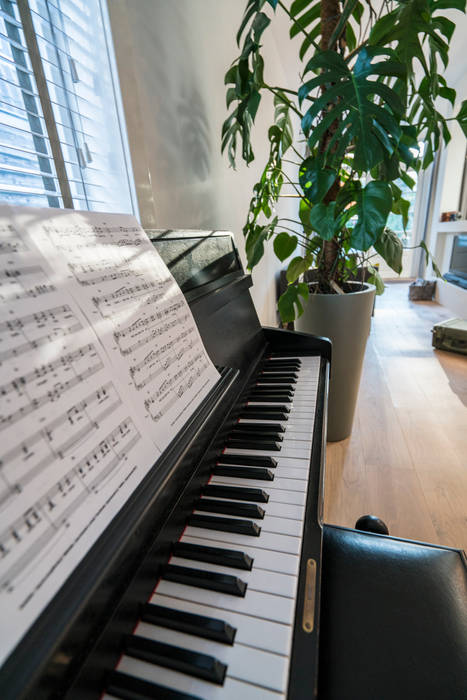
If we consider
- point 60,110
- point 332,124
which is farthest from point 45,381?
point 332,124

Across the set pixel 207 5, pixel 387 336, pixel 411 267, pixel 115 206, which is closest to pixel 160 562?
pixel 115 206

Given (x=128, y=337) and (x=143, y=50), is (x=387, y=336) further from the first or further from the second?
(x=128, y=337)

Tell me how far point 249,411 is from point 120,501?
1.57 feet

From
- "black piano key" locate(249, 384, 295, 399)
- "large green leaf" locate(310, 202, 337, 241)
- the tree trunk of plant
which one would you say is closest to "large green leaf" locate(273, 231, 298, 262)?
the tree trunk of plant

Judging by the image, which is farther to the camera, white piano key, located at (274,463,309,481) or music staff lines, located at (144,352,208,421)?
white piano key, located at (274,463,309,481)

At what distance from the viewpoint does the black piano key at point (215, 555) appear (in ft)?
1.46

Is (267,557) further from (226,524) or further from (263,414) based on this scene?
(263,414)

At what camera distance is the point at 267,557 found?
1.50ft

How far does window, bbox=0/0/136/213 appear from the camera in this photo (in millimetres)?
782

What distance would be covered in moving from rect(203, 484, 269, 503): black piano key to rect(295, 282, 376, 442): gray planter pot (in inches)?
43.4

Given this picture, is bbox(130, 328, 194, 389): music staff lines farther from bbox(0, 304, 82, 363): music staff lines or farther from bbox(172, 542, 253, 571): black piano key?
bbox(172, 542, 253, 571): black piano key

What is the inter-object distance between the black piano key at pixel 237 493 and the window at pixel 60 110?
0.79 meters

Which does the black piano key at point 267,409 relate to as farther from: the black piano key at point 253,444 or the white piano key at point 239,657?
the white piano key at point 239,657

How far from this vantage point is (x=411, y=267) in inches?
255
